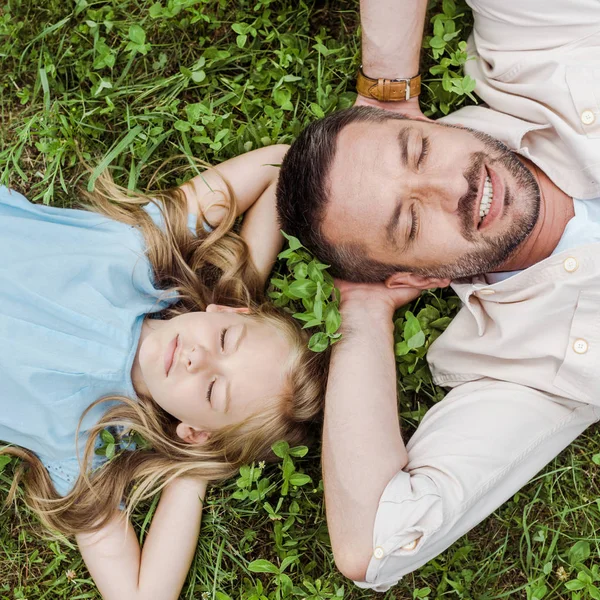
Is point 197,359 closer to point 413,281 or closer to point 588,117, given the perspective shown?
point 413,281

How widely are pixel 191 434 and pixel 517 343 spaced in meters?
1.86

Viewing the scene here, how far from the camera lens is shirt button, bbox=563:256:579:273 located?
11.4 ft

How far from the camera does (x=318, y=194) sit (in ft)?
11.4

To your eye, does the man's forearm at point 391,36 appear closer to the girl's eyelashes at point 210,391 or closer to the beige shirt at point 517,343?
the beige shirt at point 517,343

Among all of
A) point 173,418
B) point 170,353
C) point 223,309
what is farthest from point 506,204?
point 173,418

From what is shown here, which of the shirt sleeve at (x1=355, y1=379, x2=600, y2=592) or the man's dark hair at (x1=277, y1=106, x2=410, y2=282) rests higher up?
the man's dark hair at (x1=277, y1=106, x2=410, y2=282)

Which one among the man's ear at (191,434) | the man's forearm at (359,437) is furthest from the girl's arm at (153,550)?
the man's forearm at (359,437)

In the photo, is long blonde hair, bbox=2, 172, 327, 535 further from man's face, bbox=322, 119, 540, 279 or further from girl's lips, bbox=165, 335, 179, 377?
man's face, bbox=322, 119, 540, 279

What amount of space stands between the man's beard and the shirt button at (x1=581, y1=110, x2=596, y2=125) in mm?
402

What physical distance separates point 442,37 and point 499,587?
3.27 m

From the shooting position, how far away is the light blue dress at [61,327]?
3822 mm

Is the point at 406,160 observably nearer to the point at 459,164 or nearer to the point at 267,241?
the point at 459,164

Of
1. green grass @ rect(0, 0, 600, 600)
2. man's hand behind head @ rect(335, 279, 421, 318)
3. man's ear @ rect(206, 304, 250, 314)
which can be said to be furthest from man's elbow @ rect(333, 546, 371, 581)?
man's ear @ rect(206, 304, 250, 314)

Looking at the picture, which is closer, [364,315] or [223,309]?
[364,315]
